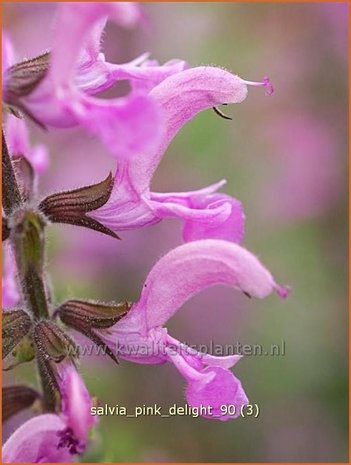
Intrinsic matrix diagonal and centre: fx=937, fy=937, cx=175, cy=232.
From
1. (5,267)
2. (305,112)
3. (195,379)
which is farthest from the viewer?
(305,112)

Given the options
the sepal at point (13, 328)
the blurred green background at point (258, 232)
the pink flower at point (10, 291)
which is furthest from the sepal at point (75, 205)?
the blurred green background at point (258, 232)

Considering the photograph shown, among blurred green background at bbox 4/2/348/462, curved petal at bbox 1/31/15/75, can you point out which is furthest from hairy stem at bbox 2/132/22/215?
blurred green background at bbox 4/2/348/462

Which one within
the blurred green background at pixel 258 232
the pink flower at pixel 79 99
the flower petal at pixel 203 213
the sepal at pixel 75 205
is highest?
the pink flower at pixel 79 99

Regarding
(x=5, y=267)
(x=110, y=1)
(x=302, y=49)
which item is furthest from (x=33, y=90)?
(x=302, y=49)

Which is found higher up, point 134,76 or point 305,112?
point 134,76

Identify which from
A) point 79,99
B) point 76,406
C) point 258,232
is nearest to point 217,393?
point 76,406

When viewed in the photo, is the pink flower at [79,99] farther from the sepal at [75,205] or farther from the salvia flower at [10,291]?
the salvia flower at [10,291]

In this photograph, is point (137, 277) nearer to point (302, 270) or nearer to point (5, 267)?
point (302, 270)
